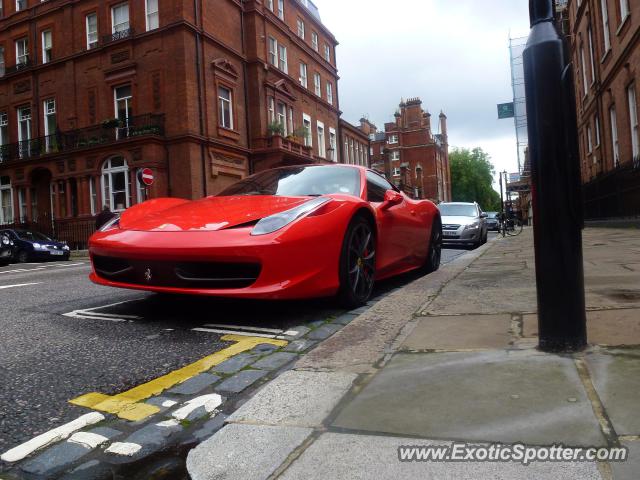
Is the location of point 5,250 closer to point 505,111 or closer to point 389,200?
point 389,200

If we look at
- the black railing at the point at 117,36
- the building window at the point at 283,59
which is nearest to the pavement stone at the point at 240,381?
the black railing at the point at 117,36


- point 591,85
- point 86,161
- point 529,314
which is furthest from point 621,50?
point 86,161

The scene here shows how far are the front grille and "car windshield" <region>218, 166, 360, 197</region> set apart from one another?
1.11 m

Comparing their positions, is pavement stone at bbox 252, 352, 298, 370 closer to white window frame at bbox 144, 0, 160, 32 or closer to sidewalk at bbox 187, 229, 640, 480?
sidewalk at bbox 187, 229, 640, 480

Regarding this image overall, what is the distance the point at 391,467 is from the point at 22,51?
1251 inches

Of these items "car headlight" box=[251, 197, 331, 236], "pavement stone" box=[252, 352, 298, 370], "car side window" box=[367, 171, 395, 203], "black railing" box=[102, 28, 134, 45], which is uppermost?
"black railing" box=[102, 28, 134, 45]

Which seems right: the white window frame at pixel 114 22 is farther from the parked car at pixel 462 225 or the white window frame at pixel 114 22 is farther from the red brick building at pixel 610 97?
the red brick building at pixel 610 97

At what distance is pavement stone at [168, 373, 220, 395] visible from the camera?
2.32 m

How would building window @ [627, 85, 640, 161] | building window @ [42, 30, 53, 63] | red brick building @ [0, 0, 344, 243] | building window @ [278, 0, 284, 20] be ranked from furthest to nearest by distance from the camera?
1. building window @ [278, 0, 284, 20]
2. building window @ [42, 30, 53, 63]
3. red brick building @ [0, 0, 344, 243]
4. building window @ [627, 85, 640, 161]

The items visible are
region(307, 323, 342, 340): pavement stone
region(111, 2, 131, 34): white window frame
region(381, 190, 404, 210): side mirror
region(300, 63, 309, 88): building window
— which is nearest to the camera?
region(307, 323, 342, 340): pavement stone

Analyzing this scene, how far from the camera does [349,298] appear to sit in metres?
3.99

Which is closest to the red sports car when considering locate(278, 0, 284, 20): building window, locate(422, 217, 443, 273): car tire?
locate(422, 217, 443, 273): car tire

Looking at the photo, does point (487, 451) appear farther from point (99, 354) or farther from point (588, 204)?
point (588, 204)

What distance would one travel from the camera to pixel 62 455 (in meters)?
1.72
